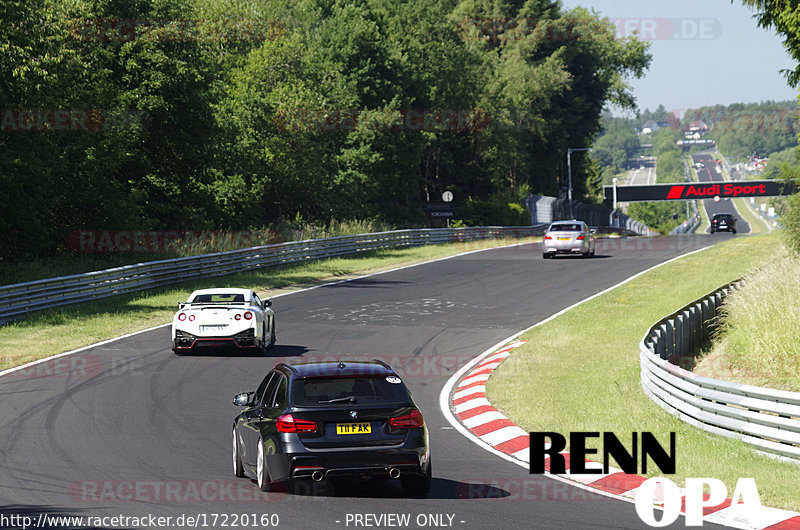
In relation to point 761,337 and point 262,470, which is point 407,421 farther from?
point 761,337

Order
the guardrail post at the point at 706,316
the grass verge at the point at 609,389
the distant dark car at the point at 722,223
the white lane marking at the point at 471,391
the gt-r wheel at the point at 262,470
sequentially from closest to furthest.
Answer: the gt-r wheel at the point at 262,470
the grass verge at the point at 609,389
the white lane marking at the point at 471,391
the guardrail post at the point at 706,316
the distant dark car at the point at 722,223

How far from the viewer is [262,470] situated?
9875 mm

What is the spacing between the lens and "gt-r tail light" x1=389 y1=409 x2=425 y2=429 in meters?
9.62

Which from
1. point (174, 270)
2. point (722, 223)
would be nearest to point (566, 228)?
point (174, 270)

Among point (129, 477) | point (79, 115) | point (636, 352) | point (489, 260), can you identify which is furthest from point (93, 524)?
point (489, 260)

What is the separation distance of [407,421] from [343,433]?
612mm

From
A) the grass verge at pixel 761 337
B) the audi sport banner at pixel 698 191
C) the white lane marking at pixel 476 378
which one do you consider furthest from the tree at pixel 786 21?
the audi sport banner at pixel 698 191

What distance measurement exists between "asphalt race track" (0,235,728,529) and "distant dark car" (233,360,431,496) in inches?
13.5

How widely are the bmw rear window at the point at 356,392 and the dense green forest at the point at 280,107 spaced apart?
87.0 ft

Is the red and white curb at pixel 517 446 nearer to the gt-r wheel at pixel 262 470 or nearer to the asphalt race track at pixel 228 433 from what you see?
the asphalt race track at pixel 228 433

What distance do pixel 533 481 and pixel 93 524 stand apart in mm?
4431

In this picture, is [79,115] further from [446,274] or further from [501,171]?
[501,171]

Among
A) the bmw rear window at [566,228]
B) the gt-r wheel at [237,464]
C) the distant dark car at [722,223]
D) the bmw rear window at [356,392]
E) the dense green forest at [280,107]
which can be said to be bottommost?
the distant dark car at [722,223]

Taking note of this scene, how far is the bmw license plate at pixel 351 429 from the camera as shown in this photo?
9508 millimetres
